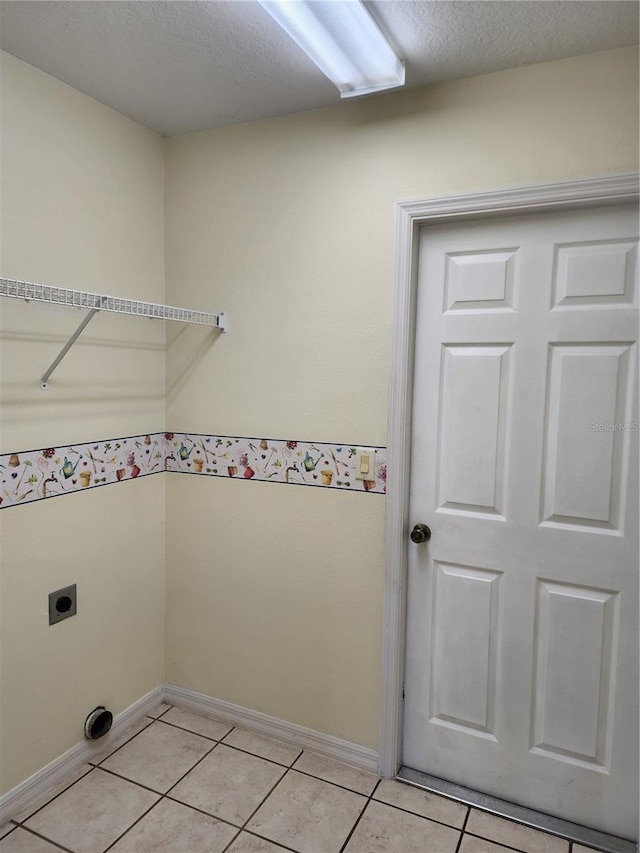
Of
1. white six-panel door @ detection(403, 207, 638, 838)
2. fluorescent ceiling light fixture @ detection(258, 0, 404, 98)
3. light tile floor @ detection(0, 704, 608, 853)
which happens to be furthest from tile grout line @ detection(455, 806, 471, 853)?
fluorescent ceiling light fixture @ detection(258, 0, 404, 98)

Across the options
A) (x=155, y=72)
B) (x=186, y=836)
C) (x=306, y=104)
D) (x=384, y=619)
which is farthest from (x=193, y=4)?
(x=186, y=836)

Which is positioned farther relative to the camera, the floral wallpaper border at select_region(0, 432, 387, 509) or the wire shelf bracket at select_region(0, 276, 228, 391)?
the floral wallpaper border at select_region(0, 432, 387, 509)

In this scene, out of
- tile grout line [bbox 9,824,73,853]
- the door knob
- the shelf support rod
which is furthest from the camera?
the door knob

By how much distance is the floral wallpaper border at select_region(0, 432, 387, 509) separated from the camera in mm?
1859

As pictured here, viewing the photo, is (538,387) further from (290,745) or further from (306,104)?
(290,745)

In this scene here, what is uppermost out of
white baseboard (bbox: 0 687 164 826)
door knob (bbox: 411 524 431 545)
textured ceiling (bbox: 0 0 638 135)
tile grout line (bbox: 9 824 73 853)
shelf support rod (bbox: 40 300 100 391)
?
textured ceiling (bbox: 0 0 638 135)

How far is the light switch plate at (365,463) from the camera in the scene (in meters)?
2.01

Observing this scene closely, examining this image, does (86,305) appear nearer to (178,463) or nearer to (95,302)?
(95,302)

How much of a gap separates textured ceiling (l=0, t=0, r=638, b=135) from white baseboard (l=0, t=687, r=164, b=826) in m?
2.32

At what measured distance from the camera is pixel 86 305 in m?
1.69

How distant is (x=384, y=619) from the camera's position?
79.0 inches

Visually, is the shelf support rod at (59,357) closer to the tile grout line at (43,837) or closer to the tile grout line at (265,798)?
the tile grout line at (43,837)

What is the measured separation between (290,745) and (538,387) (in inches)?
64.5

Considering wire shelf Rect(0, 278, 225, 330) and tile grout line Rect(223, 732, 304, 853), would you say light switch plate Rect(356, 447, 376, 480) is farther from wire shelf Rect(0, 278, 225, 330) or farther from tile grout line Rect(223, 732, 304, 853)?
tile grout line Rect(223, 732, 304, 853)
